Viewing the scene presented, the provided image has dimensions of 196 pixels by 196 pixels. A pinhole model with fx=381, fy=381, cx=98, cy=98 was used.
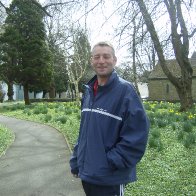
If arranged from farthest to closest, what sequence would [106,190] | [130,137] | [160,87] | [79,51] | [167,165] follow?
[160,87] → [79,51] → [167,165] → [106,190] → [130,137]

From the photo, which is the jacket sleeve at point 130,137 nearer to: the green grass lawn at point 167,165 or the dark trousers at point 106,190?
the dark trousers at point 106,190

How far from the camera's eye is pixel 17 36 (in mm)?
28625

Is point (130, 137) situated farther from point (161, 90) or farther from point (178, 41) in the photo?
point (161, 90)

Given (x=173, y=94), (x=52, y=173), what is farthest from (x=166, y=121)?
(x=173, y=94)

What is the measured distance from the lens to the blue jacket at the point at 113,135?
3029 millimetres

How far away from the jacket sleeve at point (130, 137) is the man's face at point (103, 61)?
0.33m

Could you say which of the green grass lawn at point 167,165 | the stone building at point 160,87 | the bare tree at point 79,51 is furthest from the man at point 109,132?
the stone building at point 160,87

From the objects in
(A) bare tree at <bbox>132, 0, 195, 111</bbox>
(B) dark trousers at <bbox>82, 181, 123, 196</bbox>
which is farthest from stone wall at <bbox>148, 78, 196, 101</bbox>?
(B) dark trousers at <bbox>82, 181, 123, 196</bbox>

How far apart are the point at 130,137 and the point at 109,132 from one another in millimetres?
194

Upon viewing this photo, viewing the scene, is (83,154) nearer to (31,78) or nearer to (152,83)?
(31,78)

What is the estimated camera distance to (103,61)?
10.7 feet

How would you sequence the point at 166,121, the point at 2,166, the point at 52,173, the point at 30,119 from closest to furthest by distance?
the point at 52,173
the point at 2,166
the point at 166,121
the point at 30,119

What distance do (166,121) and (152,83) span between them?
38.9m

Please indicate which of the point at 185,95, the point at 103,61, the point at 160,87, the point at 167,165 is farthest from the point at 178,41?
the point at 160,87
